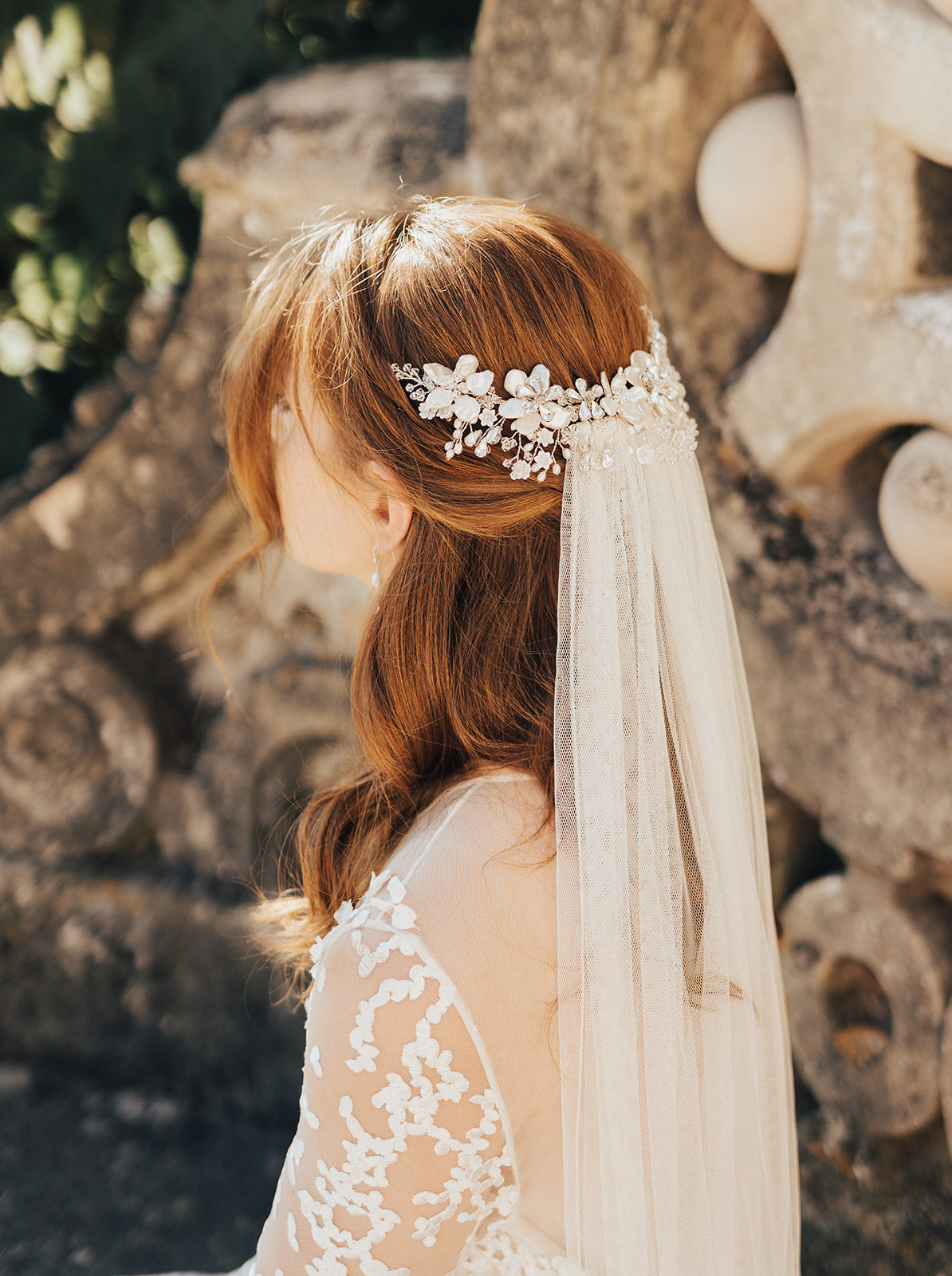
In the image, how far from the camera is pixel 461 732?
1171mm

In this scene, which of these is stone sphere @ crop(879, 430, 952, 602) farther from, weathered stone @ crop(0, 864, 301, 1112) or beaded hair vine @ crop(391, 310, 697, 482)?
weathered stone @ crop(0, 864, 301, 1112)

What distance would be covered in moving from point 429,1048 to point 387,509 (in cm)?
57

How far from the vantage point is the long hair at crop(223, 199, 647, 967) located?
1068mm

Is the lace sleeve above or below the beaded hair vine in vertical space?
below

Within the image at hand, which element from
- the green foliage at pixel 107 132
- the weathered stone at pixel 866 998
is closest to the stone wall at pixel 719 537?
the weathered stone at pixel 866 998

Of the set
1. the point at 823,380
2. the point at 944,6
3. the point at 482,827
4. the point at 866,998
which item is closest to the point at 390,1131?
the point at 482,827

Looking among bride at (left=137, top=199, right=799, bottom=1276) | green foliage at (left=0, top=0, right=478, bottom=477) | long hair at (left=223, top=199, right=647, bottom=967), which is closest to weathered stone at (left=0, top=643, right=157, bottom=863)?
green foliage at (left=0, top=0, right=478, bottom=477)

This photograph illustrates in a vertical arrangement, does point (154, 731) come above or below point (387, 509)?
below

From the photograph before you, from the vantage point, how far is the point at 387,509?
3.91 ft

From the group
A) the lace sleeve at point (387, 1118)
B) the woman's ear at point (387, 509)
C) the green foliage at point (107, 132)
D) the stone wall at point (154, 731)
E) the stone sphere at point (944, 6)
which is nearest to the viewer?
the lace sleeve at point (387, 1118)

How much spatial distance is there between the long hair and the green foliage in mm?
1303

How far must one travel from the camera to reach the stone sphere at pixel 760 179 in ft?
4.91

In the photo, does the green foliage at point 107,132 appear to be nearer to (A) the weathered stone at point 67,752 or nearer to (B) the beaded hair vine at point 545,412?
(A) the weathered stone at point 67,752

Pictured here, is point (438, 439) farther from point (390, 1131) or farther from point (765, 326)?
point (765, 326)
